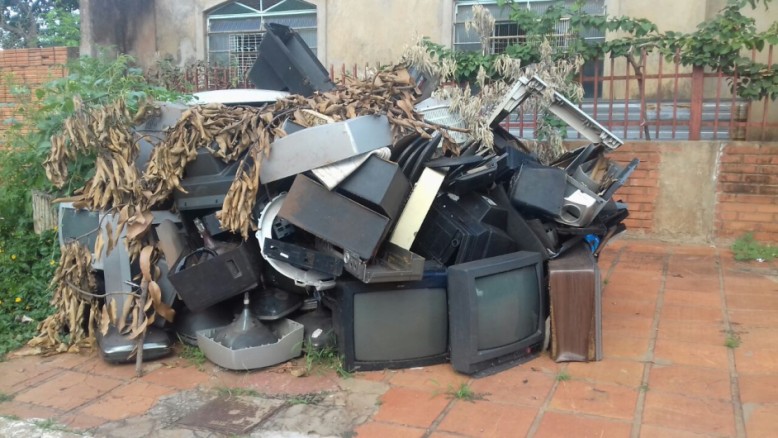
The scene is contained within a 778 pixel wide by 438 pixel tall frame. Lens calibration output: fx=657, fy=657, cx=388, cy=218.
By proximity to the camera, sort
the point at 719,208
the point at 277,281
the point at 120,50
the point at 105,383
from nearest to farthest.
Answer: the point at 105,383, the point at 277,281, the point at 719,208, the point at 120,50

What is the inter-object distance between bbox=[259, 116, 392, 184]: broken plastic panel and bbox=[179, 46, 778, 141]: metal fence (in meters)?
2.37

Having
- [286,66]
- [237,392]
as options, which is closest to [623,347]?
[237,392]

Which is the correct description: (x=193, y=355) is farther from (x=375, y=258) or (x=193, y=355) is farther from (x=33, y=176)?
(x=33, y=176)

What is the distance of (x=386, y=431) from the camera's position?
9.82 feet

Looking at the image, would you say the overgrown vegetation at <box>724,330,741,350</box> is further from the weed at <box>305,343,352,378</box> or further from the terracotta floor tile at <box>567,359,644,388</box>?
the weed at <box>305,343,352,378</box>

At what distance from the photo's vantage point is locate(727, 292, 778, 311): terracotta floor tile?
15.0ft

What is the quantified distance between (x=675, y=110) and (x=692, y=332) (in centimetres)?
310

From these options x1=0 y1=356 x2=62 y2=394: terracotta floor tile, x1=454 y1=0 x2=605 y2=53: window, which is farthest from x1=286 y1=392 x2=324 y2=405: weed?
x1=454 y1=0 x2=605 y2=53: window

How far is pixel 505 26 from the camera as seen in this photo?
9.08 metres

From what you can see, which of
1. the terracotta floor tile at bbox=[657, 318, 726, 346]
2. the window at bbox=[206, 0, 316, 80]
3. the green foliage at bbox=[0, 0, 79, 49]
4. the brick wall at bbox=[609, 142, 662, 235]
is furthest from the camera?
the green foliage at bbox=[0, 0, 79, 49]

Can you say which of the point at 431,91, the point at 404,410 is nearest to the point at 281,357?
the point at 404,410

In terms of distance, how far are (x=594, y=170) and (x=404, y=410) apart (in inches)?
93.6

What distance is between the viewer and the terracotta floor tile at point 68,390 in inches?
132

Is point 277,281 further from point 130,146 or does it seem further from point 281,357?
point 130,146
